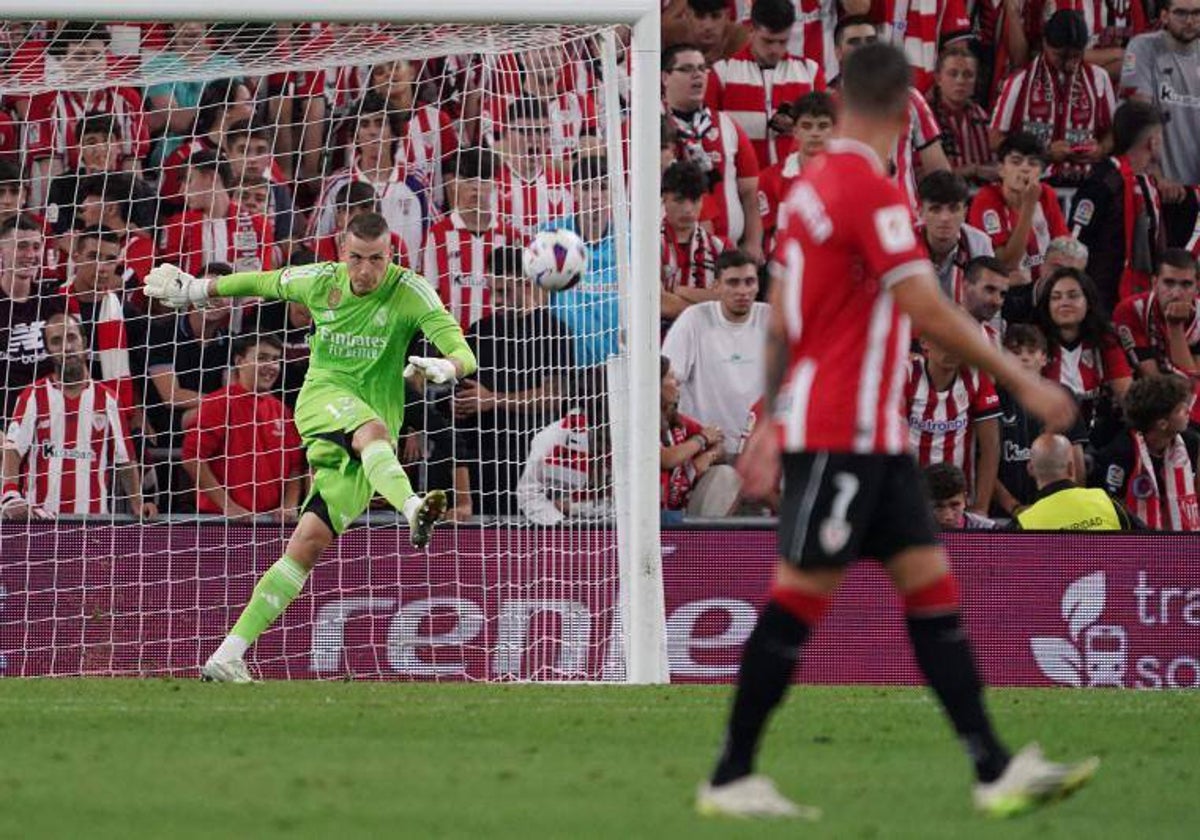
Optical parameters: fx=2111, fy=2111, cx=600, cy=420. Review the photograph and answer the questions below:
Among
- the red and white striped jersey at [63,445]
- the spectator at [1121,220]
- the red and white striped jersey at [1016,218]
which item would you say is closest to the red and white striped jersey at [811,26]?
the red and white striped jersey at [1016,218]

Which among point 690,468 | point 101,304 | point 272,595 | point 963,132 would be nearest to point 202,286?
point 272,595

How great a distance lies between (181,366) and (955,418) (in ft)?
15.5

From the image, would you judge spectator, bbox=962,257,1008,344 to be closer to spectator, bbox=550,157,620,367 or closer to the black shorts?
spectator, bbox=550,157,620,367

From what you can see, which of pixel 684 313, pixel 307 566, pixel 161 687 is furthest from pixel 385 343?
pixel 684 313

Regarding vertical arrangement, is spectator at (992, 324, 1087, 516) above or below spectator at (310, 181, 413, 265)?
below

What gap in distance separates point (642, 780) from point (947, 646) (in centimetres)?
115

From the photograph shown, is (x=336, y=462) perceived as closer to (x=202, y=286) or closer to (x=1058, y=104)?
(x=202, y=286)

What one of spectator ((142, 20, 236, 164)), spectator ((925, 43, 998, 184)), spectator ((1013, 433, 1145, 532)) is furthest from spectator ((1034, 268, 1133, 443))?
spectator ((142, 20, 236, 164))

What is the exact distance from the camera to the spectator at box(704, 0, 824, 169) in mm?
14273

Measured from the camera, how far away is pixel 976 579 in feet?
39.3

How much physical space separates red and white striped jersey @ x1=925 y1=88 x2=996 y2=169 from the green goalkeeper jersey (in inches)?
222

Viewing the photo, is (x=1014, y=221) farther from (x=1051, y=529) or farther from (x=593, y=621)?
(x=593, y=621)

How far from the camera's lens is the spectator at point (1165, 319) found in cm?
1412

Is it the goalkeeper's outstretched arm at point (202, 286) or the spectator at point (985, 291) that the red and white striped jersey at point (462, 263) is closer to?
the goalkeeper's outstretched arm at point (202, 286)
